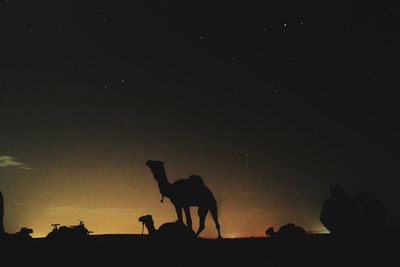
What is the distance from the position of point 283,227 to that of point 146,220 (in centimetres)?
375

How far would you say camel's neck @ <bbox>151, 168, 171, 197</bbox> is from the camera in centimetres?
1487

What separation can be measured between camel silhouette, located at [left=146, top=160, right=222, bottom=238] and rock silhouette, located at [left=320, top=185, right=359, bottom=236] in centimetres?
405

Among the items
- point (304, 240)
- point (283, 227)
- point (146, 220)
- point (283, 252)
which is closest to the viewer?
point (283, 252)

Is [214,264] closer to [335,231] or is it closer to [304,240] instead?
[304,240]

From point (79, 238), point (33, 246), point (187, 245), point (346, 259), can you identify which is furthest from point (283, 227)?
point (33, 246)

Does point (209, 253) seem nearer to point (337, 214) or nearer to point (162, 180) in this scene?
point (337, 214)

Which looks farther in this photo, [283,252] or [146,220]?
[146,220]

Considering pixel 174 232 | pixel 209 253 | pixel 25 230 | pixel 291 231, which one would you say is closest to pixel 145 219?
pixel 174 232

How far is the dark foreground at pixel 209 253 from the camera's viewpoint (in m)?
8.75

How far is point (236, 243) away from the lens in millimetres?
11180

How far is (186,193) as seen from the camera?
582 inches

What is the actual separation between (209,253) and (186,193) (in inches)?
207

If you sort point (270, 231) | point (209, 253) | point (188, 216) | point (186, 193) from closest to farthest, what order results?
point (209, 253), point (270, 231), point (188, 216), point (186, 193)

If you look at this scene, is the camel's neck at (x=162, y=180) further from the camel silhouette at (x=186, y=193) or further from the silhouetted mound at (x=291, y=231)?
the silhouetted mound at (x=291, y=231)
